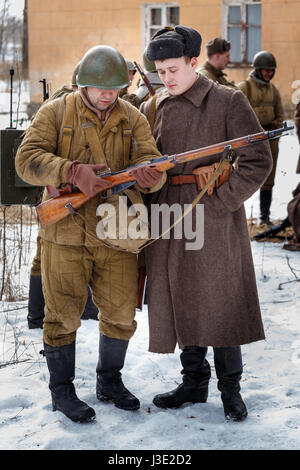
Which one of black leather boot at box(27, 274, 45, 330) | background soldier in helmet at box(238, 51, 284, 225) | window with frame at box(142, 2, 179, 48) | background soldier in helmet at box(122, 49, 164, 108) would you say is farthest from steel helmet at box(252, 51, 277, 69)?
window with frame at box(142, 2, 179, 48)

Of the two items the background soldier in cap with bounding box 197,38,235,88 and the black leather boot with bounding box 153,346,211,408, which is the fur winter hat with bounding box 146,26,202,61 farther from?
the background soldier in cap with bounding box 197,38,235,88

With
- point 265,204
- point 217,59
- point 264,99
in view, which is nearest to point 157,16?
point 264,99

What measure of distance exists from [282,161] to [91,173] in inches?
426

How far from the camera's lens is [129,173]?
3791 millimetres

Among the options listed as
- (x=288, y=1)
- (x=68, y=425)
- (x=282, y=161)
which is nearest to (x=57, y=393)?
(x=68, y=425)

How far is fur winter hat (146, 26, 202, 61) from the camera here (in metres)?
3.78

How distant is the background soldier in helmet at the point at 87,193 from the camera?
12.4 feet

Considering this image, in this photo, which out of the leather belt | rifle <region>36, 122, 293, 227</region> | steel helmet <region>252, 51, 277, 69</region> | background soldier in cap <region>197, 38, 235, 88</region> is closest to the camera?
rifle <region>36, 122, 293, 227</region>

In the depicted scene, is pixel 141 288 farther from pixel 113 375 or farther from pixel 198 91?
pixel 198 91

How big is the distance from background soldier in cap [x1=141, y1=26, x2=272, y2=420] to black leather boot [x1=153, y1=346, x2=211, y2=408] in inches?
5.9

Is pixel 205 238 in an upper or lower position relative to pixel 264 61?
lower

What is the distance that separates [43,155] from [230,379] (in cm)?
160

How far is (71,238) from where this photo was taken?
391 centimetres

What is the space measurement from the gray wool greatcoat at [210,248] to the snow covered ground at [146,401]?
1.47 ft
